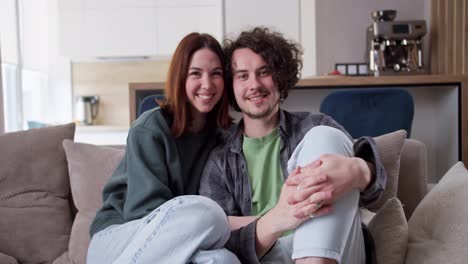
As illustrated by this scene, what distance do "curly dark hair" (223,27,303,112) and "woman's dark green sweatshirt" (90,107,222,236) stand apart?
0.24m

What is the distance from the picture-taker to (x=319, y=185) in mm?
1265

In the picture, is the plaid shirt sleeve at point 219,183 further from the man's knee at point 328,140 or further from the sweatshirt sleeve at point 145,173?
the man's knee at point 328,140

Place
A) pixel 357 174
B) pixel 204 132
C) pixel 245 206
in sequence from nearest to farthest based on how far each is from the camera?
pixel 357 174 → pixel 245 206 → pixel 204 132

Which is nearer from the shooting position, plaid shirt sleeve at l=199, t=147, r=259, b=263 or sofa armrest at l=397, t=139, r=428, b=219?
plaid shirt sleeve at l=199, t=147, r=259, b=263

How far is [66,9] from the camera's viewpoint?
5605 mm

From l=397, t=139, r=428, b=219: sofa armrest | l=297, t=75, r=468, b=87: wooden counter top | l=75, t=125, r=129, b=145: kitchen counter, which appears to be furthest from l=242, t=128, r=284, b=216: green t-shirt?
l=75, t=125, r=129, b=145: kitchen counter

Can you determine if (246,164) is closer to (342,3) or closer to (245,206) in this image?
(245,206)

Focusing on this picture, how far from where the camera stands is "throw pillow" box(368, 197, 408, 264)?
4.87 feet

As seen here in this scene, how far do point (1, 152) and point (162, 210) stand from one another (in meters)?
0.98

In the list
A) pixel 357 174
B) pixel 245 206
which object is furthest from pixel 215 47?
pixel 357 174

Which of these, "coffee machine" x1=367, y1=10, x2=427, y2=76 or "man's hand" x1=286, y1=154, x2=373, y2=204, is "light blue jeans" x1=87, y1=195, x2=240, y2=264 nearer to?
"man's hand" x1=286, y1=154, x2=373, y2=204

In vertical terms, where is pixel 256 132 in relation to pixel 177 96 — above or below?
below

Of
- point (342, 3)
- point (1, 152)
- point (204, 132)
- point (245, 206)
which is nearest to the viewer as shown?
point (245, 206)

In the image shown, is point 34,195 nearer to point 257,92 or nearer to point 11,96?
point 257,92
